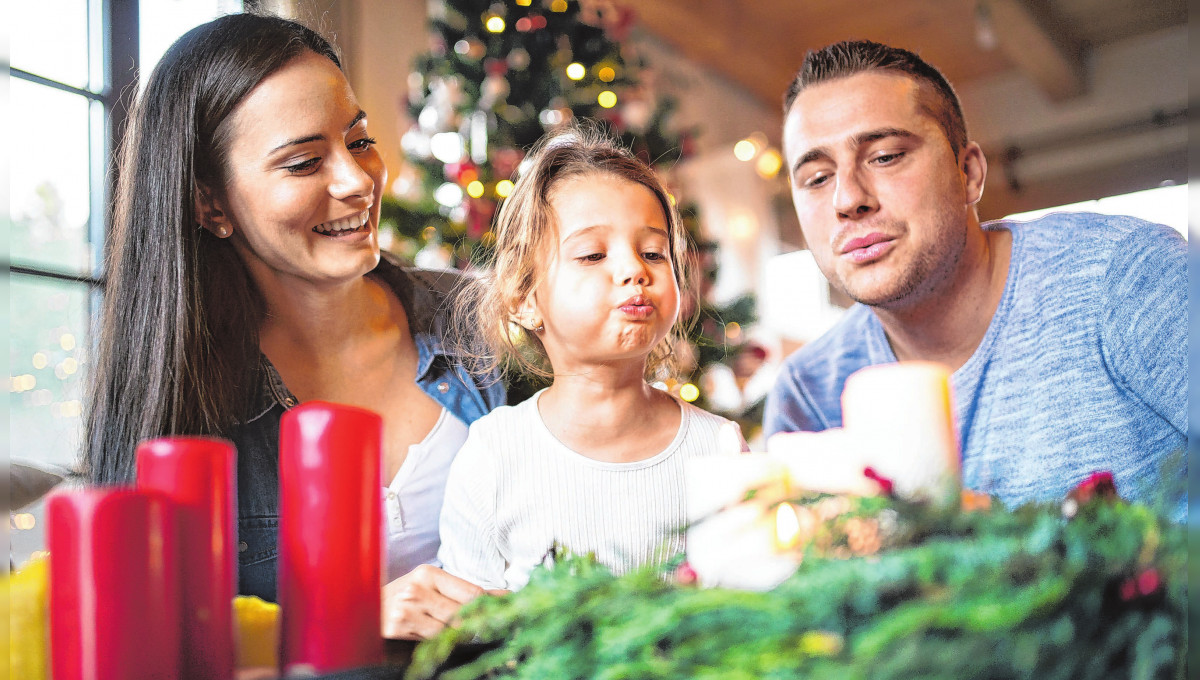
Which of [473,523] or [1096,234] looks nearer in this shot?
[473,523]

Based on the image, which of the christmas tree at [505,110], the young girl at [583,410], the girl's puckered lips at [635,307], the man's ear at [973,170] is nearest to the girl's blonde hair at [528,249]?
the young girl at [583,410]

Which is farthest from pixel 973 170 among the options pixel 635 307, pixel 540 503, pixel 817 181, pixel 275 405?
pixel 275 405

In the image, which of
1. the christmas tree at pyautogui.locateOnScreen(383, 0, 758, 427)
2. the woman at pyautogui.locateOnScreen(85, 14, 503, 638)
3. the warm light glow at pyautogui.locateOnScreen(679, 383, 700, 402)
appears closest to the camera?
the woman at pyautogui.locateOnScreen(85, 14, 503, 638)

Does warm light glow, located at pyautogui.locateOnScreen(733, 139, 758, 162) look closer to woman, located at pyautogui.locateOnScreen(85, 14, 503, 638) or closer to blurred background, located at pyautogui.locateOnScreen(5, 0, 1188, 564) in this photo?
blurred background, located at pyautogui.locateOnScreen(5, 0, 1188, 564)

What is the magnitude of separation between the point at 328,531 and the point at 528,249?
87cm

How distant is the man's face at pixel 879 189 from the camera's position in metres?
1.46

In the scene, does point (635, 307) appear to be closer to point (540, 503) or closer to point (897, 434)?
point (540, 503)

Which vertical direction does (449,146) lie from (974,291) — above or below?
above

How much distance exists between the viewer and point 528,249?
4.31 ft

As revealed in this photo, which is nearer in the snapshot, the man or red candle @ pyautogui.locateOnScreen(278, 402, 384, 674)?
red candle @ pyautogui.locateOnScreen(278, 402, 384, 674)

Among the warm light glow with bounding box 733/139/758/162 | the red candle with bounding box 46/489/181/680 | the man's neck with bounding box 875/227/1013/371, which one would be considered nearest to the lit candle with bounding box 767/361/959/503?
the red candle with bounding box 46/489/181/680

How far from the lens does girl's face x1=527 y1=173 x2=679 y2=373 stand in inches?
46.4

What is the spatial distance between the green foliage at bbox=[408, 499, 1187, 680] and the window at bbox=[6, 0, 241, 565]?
2292 millimetres

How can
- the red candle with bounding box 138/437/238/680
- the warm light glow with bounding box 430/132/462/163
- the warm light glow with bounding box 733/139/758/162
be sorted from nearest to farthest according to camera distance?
1. the red candle with bounding box 138/437/238/680
2. the warm light glow with bounding box 430/132/462/163
3. the warm light glow with bounding box 733/139/758/162
